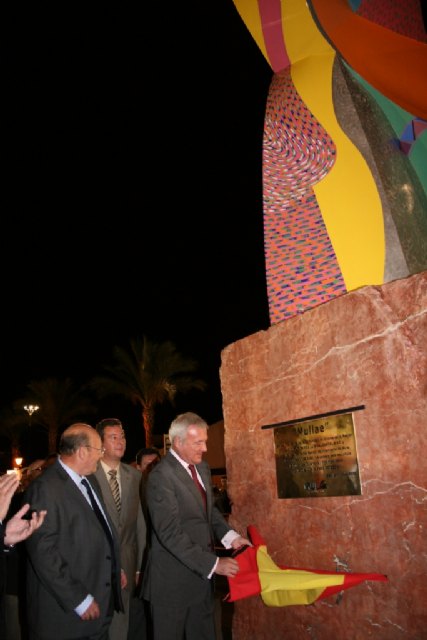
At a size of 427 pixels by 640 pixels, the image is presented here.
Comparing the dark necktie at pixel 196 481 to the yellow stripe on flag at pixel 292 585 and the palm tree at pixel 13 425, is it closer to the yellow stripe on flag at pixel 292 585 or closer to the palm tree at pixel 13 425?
the yellow stripe on flag at pixel 292 585

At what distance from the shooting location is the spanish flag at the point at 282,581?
2.89 metres

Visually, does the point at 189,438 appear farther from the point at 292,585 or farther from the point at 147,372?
the point at 147,372

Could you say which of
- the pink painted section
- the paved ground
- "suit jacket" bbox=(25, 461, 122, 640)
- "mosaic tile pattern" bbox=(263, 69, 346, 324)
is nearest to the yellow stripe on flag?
"suit jacket" bbox=(25, 461, 122, 640)

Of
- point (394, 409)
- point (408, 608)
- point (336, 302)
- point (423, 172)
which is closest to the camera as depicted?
point (408, 608)

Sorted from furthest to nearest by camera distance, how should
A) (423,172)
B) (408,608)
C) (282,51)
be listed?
(282,51) → (423,172) → (408,608)

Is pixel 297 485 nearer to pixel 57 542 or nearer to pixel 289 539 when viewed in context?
pixel 289 539

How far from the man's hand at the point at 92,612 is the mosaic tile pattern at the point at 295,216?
6.96ft

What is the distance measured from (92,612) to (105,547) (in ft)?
1.21

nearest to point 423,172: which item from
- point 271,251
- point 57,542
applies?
point 271,251

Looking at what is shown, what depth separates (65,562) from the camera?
2879 millimetres

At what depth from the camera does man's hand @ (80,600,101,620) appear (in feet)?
9.21

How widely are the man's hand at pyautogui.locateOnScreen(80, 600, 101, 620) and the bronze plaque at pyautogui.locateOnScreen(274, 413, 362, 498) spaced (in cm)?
132

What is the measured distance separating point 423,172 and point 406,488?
2.16m

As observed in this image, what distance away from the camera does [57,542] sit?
2.94 meters
